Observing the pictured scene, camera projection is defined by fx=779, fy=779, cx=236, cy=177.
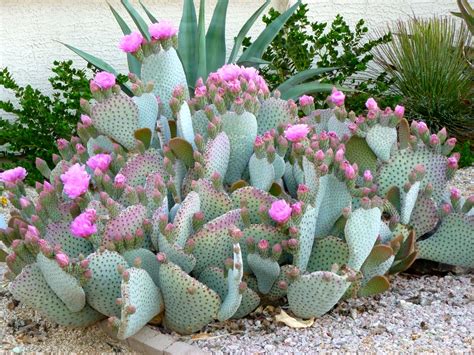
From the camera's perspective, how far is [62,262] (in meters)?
2.55

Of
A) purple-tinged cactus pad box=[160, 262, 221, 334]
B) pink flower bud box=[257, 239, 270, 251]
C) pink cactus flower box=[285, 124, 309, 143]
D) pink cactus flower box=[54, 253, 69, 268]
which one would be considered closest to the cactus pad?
pink flower bud box=[257, 239, 270, 251]

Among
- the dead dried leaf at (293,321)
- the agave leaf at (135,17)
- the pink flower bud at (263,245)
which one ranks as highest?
the agave leaf at (135,17)

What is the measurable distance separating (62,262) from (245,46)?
361cm

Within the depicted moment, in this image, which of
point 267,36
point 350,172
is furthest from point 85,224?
point 267,36

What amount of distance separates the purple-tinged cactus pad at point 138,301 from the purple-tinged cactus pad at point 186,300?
0.15ft

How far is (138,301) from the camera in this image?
2.61 metres

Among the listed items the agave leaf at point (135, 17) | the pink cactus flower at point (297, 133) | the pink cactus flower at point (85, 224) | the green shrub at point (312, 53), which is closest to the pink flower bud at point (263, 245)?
the pink cactus flower at point (297, 133)

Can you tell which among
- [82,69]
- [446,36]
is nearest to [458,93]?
[446,36]

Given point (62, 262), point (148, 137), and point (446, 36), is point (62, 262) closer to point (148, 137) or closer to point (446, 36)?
point (148, 137)

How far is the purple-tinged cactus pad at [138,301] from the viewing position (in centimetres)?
253

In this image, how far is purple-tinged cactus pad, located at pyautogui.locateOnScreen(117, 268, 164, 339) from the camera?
2.53 meters

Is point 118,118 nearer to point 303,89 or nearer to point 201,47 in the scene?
point 201,47

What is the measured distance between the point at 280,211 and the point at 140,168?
685 mm

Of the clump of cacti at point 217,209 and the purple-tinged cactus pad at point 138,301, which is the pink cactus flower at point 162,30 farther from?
the purple-tinged cactus pad at point 138,301
